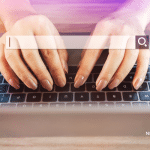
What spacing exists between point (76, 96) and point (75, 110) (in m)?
0.04

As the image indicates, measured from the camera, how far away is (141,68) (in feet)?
1.30

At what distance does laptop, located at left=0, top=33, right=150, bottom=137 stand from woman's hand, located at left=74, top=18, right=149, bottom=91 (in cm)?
2

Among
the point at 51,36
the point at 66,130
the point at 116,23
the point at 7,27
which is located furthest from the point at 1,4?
the point at 66,130

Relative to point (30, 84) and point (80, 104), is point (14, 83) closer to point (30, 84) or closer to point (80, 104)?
point (30, 84)

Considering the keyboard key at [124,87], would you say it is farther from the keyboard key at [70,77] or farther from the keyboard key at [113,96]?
the keyboard key at [70,77]

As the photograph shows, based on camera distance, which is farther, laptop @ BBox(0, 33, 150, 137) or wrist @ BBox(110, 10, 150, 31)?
wrist @ BBox(110, 10, 150, 31)

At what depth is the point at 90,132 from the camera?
303mm

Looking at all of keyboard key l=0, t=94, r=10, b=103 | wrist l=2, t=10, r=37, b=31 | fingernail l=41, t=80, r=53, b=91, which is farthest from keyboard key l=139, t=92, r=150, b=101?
wrist l=2, t=10, r=37, b=31

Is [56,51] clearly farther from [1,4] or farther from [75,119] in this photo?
[1,4]

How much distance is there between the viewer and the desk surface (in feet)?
0.94

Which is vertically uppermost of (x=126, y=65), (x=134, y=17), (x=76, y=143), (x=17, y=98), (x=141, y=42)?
(x=134, y=17)

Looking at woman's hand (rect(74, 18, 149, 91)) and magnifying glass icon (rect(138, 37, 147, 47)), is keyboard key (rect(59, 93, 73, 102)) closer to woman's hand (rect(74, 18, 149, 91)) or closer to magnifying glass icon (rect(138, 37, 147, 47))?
woman's hand (rect(74, 18, 149, 91))

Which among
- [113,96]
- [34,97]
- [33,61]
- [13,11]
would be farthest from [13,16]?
[113,96]
